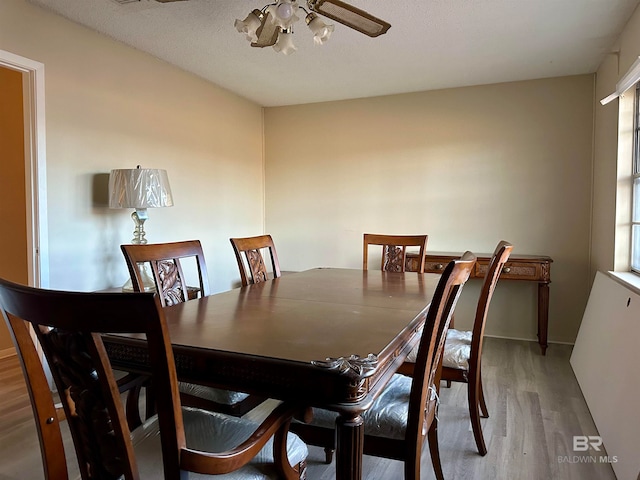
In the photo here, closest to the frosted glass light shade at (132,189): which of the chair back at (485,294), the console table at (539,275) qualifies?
the chair back at (485,294)

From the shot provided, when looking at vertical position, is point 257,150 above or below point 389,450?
above

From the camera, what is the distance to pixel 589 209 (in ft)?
11.9

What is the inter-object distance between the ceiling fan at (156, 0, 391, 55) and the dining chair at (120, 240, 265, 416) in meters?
1.09

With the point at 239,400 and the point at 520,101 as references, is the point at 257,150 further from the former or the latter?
the point at 239,400

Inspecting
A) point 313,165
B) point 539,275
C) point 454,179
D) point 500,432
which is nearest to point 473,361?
point 500,432

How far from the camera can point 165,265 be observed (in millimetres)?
1917

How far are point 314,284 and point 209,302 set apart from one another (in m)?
0.62

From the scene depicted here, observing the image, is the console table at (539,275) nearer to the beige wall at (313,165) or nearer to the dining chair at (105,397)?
the beige wall at (313,165)

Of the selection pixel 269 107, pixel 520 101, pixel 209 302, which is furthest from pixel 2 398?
pixel 520 101

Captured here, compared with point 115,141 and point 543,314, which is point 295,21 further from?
point 543,314

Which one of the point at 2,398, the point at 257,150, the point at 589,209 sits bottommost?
the point at 2,398

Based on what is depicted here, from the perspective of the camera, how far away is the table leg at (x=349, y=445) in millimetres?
1007

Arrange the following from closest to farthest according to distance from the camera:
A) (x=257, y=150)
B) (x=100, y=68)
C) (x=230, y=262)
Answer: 1. (x=100, y=68)
2. (x=230, y=262)
3. (x=257, y=150)

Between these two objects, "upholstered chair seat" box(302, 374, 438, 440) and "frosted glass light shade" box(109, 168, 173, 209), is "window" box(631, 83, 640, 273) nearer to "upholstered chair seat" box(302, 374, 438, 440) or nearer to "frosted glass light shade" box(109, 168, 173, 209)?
"upholstered chair seat" box(302, 374, 438, 440)
